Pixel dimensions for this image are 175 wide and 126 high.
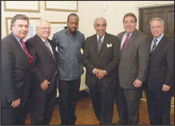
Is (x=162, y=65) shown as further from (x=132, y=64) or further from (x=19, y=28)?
(x=19, y=28)

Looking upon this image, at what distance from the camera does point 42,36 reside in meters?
2.61

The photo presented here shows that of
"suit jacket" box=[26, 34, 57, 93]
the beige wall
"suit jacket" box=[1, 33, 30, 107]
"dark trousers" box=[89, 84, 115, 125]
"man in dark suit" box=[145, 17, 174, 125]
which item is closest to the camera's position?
"suit jacket" box=[1, 33, 30, 107]

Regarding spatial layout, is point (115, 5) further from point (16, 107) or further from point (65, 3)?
point (16, 107)

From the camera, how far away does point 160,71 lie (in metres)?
2.66

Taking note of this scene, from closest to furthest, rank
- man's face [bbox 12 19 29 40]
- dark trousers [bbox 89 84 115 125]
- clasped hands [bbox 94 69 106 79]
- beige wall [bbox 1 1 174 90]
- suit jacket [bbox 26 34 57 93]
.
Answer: man's face [bbox 12 19 29 40] < suit jacket [bbox 26 34 57 93] < clasped hands [bbox 94 69 106 79] < dark trousers [bbox 89 84 115 125] < beige wall [bbox 1 1 174 90]

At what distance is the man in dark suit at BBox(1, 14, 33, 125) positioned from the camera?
2.06 m

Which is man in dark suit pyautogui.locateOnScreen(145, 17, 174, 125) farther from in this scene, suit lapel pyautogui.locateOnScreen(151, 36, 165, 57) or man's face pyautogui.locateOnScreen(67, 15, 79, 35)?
man's face pyautogui.locateOnScreen(67, 15, 79, 35)

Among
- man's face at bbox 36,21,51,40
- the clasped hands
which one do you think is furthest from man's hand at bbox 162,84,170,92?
man's face at bbox 36,21,51,40

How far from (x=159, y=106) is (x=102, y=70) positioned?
Answer: 0.88m

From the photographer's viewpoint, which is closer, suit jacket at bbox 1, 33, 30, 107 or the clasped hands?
suit jacket at bbox 1, 33, 30, 107

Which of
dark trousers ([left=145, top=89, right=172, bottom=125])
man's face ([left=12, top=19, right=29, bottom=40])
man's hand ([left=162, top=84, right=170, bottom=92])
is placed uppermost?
man's face ([left=12, top=19, right=29, bottom=40])

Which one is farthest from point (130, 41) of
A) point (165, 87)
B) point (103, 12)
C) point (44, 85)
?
point (103, 12)

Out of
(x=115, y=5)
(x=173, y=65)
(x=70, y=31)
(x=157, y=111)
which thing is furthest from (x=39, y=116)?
(x=115, y=5)

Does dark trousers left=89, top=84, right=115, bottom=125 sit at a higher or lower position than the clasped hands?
lower
